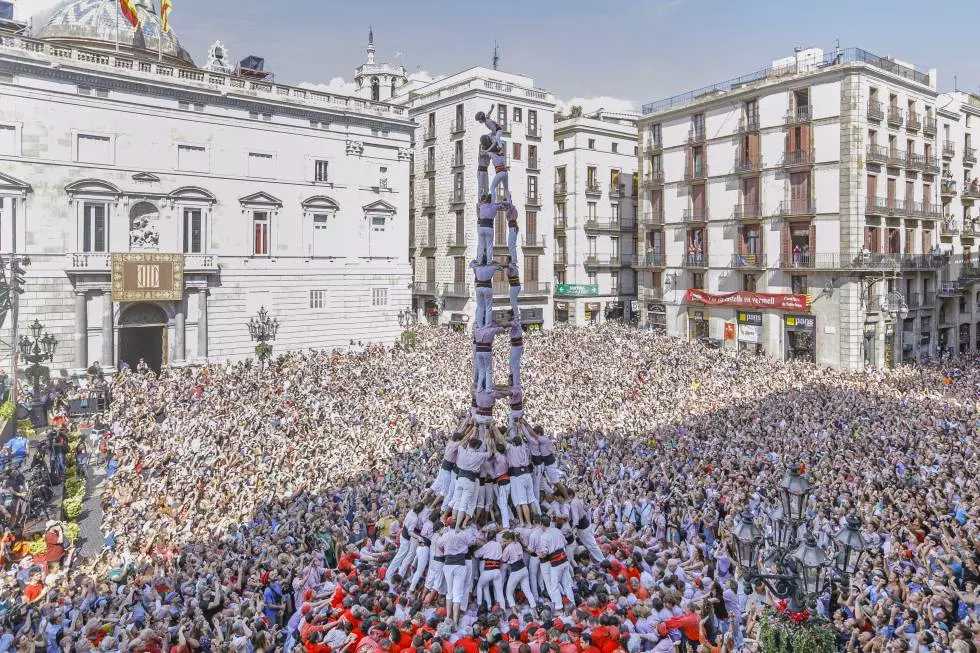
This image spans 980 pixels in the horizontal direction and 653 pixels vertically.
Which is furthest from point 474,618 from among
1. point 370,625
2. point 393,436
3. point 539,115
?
point 539,115

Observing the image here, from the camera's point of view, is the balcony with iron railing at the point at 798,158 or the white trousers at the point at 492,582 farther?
the balcony with iron railing at the point at 798,158

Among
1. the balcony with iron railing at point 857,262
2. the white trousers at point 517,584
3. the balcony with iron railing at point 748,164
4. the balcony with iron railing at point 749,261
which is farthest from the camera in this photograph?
the balcony with iron railing at point 748,164

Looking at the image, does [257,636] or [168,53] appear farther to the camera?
[168,53]

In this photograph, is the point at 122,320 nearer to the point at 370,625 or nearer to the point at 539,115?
the point at 370,625

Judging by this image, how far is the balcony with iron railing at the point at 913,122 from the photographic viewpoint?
38.7 meters

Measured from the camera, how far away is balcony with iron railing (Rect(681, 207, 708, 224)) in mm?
41756

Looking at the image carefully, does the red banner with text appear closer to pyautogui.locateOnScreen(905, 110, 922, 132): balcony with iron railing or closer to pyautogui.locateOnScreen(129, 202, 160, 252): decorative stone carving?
pyautogui.locateOnScreen(905, 110, 922, 132): balcony with iron railing

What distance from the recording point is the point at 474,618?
10.5 meters

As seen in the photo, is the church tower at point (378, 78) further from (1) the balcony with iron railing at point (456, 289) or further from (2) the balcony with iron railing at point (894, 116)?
(2) the balcony with iron railing at point (894, 116)

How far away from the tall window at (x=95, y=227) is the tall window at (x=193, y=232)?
3.24 metres

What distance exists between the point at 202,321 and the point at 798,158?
30656 mm

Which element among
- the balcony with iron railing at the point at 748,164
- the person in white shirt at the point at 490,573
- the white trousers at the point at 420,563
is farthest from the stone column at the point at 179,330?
the balcony with iron railing at the point at 748,164

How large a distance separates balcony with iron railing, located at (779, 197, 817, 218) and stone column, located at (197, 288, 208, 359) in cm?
2917

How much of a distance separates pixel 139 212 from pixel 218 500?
2024 centimetres
